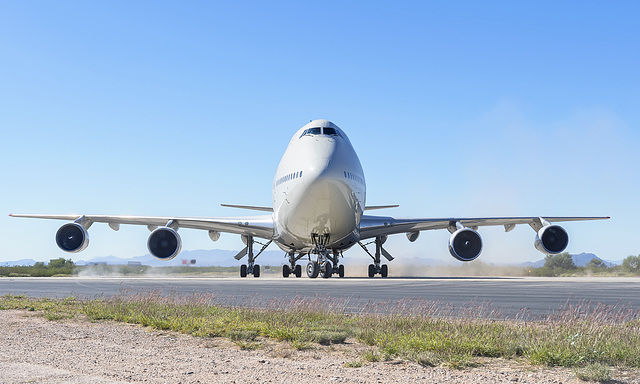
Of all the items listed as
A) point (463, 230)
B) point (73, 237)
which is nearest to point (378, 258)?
point (463, 230)

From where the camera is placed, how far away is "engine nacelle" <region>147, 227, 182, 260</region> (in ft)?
85.3

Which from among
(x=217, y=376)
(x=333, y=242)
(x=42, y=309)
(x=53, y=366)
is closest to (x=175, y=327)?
(x=53, y=366)

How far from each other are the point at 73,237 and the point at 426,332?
2359cm

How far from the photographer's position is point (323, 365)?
19.6ft

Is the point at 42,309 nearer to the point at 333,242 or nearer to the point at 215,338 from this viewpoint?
the point at 215,338

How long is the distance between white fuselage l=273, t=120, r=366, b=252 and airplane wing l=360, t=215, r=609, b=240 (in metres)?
1.59

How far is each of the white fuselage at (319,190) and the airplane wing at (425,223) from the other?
1585mm

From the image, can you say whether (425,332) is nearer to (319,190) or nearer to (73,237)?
(319,190)

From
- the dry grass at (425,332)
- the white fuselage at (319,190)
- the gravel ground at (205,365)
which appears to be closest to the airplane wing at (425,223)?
the white fuselage at (319,190)

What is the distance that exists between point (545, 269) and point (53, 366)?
4338cm

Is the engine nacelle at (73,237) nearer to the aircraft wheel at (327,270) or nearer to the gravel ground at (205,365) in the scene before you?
the aircraft wheel at (327,270)

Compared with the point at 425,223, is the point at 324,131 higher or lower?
higher

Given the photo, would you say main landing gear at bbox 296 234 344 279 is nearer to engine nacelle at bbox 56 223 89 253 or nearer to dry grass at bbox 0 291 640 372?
engine nacelle at bbox 56 223 89 253

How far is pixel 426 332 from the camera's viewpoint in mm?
7441
